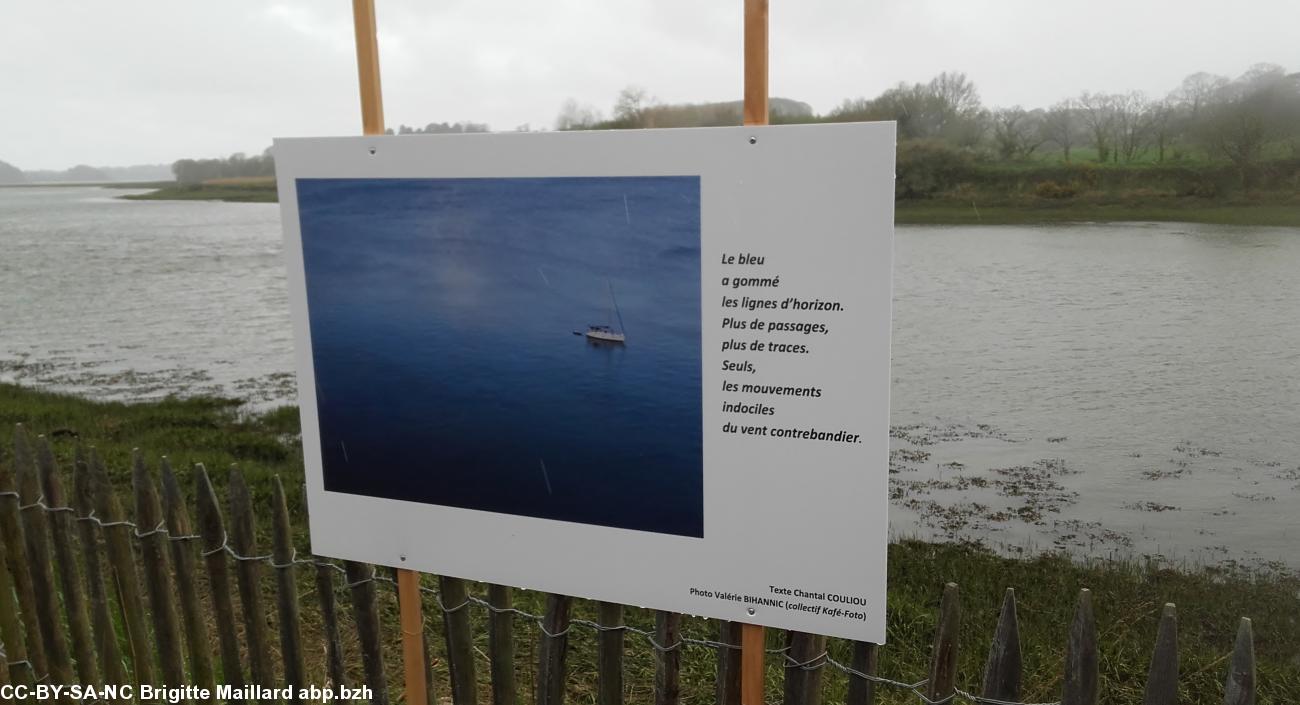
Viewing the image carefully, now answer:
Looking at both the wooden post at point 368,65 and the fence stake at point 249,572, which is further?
the fence stake at point 249,572

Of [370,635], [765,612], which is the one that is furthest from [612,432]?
[370,635]

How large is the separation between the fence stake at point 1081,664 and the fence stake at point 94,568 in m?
3.13

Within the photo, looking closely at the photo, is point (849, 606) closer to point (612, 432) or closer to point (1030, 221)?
point (612, 432)

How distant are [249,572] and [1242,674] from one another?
2692mm

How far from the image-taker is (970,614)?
5762mm

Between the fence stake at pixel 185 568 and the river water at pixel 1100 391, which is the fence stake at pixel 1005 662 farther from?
the river water at pixel 1100 391

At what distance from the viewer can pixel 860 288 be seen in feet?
5.77

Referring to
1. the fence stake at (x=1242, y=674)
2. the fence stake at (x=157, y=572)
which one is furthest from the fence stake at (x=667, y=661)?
the fence stake at (x=157, y=572)

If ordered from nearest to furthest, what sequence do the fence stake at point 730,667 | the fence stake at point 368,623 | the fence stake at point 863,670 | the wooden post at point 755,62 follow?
the wooden post at point 755,62, the fence stake at point 863,670, the fence stake at point 730,667, the fence stake at point 368,623

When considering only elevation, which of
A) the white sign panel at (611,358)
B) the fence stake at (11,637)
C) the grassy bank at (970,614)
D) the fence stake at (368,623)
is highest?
the white sign panel at (611,358)

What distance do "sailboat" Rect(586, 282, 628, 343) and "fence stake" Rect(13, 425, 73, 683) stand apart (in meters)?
2.50

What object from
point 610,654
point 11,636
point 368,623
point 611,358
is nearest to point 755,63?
point 611,358

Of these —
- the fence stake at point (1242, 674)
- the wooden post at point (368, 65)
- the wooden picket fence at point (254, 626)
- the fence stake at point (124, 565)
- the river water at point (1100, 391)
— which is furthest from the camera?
the river water at point (1100, 391)

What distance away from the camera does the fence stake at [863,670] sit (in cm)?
199
